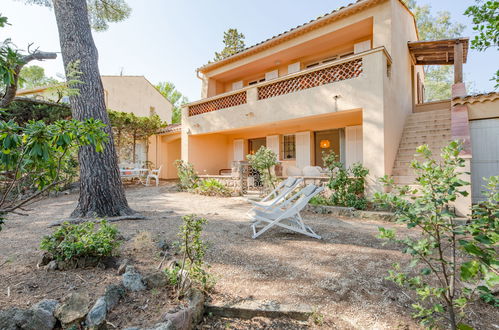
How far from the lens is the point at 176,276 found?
7.80 ft

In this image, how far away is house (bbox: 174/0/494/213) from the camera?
739 cm

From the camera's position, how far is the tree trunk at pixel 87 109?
536 cm

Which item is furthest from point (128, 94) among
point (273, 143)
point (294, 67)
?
point (294, 67)

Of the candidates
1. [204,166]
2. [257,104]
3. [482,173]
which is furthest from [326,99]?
[204,166]

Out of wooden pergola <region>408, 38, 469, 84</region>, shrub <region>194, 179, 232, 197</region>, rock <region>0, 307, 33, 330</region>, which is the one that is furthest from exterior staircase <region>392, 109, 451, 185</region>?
rock <region>0, 307, 33, 330</region>

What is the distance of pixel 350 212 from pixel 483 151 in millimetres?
4678

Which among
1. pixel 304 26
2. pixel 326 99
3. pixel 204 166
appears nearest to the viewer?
pixel 326 99

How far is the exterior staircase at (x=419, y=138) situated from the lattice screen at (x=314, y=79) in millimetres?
3069

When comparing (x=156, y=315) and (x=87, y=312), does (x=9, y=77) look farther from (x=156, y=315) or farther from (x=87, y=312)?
(x=156, y=315)

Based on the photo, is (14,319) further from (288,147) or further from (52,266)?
(288,147)

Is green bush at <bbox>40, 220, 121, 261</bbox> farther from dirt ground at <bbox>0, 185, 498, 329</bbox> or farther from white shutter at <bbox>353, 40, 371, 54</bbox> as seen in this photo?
white shutter at <bbox>353, 40, 371, 54</bbox>

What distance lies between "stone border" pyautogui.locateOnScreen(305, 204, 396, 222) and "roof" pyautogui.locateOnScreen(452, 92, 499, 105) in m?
4.55

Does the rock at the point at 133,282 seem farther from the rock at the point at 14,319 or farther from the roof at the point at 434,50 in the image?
the roof at the point at 434,50

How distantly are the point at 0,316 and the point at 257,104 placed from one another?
9348 millimetres
